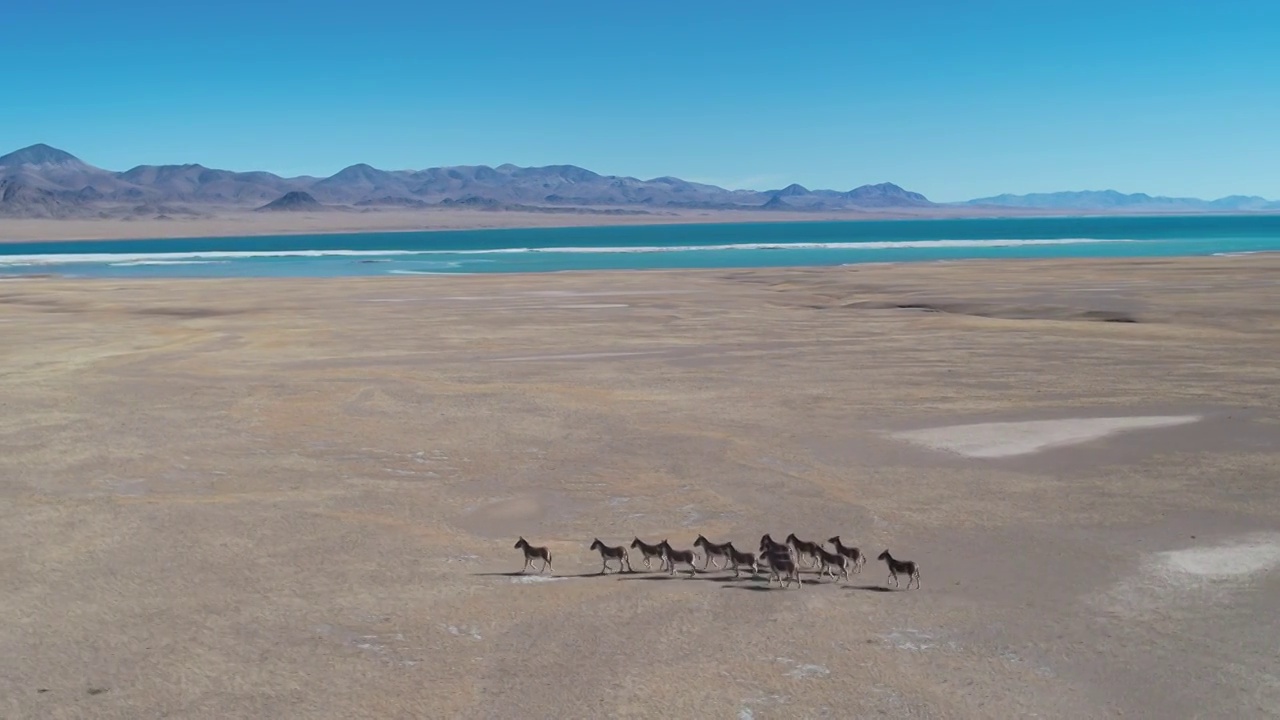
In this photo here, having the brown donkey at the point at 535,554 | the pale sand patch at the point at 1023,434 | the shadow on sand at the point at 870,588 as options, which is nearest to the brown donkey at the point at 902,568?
the shadow on sand at the point at 870,588

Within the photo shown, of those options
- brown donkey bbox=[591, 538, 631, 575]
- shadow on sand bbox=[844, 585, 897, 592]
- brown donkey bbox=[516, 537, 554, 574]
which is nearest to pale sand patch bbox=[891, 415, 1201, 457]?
shadow on sand bbox=[844, 585, 897, 592]

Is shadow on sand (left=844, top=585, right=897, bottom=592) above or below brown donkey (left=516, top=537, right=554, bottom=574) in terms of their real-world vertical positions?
below

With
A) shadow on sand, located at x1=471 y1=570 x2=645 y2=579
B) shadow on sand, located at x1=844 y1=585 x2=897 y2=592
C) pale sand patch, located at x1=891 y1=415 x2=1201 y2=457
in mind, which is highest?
pale sand patch, located at x1=891 y1=415 x2=1201 y2=457

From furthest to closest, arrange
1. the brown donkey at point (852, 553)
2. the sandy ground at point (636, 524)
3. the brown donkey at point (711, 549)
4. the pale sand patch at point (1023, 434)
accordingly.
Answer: the pale sand patch at point (1023, 434)
the brown donkey at point (711, 549)
the brown donkey at point (852, 553)
the sandy ground at point (636, 524)

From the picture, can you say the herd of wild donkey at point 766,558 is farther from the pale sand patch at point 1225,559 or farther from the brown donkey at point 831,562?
the pale sand patch at point 1225,559

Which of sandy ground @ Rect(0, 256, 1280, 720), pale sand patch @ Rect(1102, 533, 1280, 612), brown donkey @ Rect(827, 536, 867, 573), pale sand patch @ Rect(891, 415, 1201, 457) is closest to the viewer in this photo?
sandy ground @ Rect(0, 256, 1280, 720)

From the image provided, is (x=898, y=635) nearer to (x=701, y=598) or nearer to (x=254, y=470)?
(x=701, y=598)

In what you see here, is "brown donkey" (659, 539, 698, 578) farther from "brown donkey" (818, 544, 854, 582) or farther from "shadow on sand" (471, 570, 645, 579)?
"brown donkey" (818, 544, 854, 582)
